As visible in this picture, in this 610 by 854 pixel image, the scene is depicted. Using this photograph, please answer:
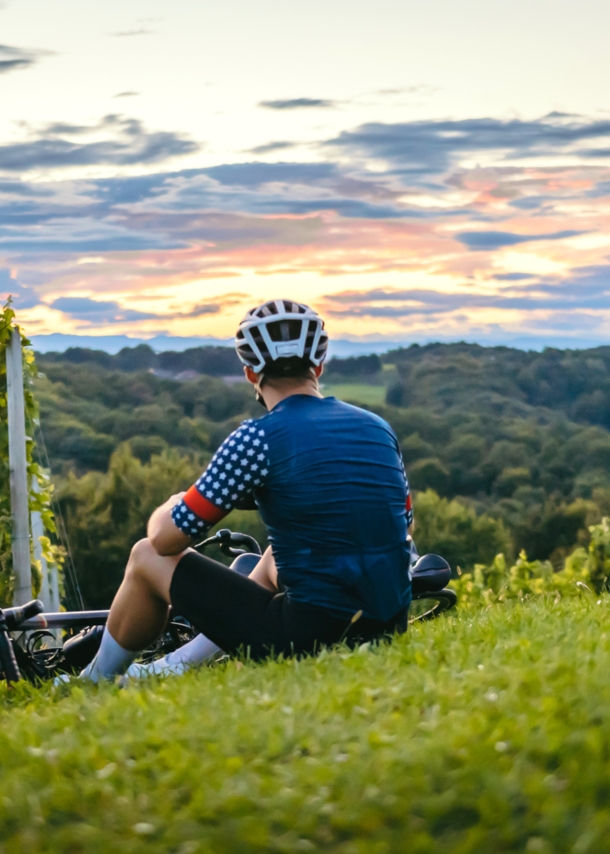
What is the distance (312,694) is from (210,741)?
497mm

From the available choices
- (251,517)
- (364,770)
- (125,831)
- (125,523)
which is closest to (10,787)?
(125,831)

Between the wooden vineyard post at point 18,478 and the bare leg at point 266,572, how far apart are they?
413 centimetres

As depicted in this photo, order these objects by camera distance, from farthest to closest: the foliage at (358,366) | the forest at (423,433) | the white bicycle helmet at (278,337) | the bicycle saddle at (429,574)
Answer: the foliage at (358,366) < the forest at (423,433) < the bicycle saddle at (429,574) < the white bicycle helmet at (278,337)

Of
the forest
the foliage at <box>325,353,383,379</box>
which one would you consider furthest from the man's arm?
the foliage at <box>325,353,383,379</box>

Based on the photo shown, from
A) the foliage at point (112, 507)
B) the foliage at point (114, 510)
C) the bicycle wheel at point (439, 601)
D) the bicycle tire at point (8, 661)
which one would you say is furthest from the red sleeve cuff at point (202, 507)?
the foliage at point (112, 507)

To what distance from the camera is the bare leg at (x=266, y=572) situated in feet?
16.2

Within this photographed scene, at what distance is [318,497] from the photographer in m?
4.34

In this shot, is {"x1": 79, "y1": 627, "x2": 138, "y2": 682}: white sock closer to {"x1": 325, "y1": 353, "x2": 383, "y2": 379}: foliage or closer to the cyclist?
the cyclist

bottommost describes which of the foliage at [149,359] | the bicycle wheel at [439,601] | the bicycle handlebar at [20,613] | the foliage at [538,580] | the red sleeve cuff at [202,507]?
the foliage at [538,580]

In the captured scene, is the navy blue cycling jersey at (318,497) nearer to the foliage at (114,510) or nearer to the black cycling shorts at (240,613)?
the black cycling shorts at (240,613)

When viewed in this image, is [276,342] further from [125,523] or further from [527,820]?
[125,523]

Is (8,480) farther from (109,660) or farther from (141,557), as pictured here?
(141,557)

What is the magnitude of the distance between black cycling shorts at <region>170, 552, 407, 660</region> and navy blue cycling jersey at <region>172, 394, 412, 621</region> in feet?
0.44

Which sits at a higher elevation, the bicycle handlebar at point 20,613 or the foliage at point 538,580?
the bicycle handlebar at point 20,613
